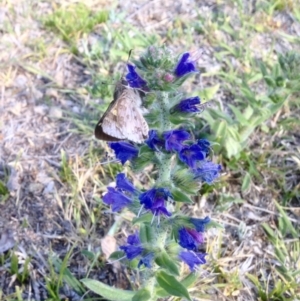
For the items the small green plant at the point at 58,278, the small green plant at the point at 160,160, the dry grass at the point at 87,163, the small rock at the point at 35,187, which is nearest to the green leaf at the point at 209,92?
the dry grass at the point at 87,163

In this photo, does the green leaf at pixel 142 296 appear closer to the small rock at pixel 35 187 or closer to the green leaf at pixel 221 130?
the small rock at pixel 35 187

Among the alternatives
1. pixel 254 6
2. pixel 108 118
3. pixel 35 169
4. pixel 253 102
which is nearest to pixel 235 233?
pixel 253 102

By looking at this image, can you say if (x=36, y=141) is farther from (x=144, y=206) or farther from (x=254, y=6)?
(x=254, y=6)

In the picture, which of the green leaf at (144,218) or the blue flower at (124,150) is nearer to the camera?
the blue flower at (124,150)

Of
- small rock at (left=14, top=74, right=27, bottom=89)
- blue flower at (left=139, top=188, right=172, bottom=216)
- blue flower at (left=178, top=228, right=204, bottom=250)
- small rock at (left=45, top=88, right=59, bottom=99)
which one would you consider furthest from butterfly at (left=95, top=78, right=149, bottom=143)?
small rock at (left=14, top=74, right=27, bottom=89)

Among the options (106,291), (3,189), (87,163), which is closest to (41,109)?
(87,163)

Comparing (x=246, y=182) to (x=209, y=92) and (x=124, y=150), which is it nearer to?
(x=209, y=92)
